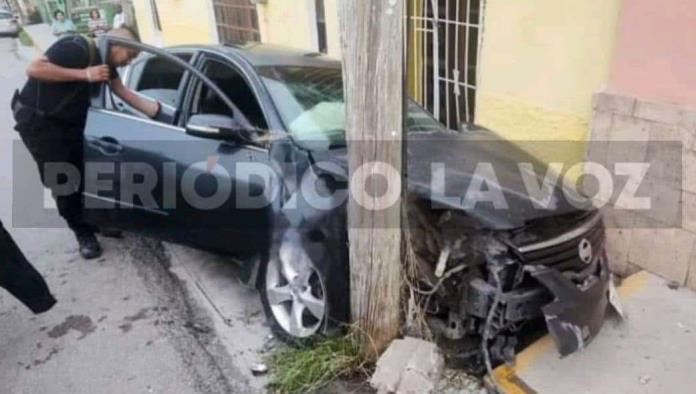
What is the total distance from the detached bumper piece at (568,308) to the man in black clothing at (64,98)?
8.59ft

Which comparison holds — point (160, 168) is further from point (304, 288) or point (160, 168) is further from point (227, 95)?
point (304, 288)

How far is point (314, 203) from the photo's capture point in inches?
103

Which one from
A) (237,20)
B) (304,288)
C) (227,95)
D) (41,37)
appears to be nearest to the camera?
(304,288)

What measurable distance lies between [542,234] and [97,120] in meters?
2.94

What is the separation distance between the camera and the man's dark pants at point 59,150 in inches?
143

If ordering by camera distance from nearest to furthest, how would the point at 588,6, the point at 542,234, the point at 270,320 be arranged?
the point at 542,234 < the point at 270,320 < the point at 588,6

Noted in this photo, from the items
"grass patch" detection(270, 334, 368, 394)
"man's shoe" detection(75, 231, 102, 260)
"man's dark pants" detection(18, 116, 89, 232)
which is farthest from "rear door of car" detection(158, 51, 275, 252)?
"man's shoe" detection(75, 231, 102, 260)

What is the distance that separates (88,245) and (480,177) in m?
2.96

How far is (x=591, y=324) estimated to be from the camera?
2396mm

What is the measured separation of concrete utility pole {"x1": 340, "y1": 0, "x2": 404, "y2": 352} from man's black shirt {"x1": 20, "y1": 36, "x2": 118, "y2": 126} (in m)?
2.20

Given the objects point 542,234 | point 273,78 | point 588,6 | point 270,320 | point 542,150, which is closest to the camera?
point 542,234

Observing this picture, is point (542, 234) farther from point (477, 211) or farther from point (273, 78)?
point (273, 78)

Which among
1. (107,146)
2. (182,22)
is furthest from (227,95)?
(182,22)

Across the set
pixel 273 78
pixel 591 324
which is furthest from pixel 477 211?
pixel 273 78
